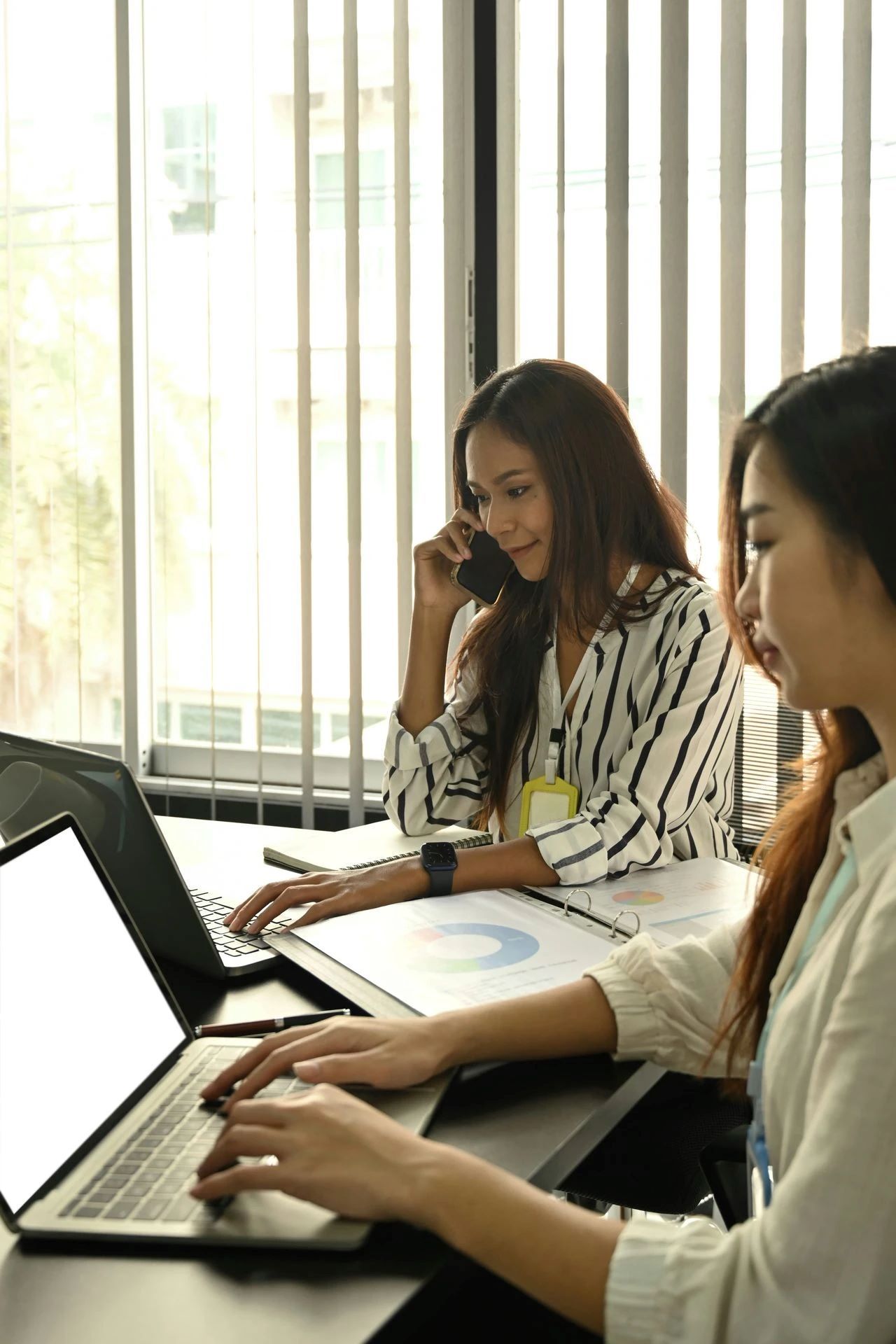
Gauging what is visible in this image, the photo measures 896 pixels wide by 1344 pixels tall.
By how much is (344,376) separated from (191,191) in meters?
0.59

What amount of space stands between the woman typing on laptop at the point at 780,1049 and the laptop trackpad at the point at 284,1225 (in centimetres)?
1

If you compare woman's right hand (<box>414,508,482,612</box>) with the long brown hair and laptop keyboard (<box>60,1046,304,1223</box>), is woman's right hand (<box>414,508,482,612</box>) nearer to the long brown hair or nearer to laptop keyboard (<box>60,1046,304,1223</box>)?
the long brown hair

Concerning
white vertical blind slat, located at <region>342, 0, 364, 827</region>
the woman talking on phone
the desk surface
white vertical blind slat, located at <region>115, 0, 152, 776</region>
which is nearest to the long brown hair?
the desk surface

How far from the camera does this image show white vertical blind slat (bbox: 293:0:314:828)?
272 centimetres

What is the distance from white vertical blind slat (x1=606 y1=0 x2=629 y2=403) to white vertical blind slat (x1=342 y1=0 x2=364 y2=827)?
0.57m

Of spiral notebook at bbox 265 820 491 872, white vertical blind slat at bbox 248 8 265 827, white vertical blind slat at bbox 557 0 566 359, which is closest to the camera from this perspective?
spiral notebook at bbox 265 820 491 872

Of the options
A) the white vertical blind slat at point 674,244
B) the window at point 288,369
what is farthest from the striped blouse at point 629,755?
the window at point 288,369

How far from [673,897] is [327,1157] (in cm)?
80

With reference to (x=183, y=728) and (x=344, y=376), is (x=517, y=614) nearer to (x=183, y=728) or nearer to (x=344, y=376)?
(x=344, y=376)

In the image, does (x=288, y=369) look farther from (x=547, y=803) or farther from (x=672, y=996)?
(x=672, y=996)

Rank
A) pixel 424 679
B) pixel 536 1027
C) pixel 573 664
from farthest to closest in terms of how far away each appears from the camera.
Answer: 1. pixel 424 679
2. pixel 573 664
3. pixel 536 1027

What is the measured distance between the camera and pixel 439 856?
152cm

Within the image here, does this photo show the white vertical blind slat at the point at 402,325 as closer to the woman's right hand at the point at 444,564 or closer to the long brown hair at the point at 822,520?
the woman's right hand at the point at 444,564

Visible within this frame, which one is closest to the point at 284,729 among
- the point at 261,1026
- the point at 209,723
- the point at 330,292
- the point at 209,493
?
the point at 209,723
